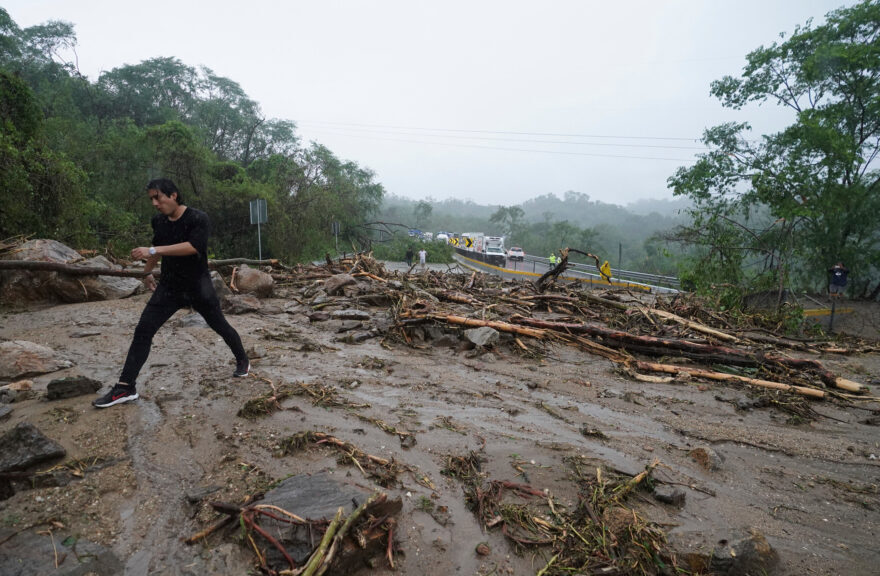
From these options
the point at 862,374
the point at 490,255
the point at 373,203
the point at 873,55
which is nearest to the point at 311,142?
the point at 373,203

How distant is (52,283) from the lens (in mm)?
6996

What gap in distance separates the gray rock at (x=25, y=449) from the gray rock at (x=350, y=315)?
4601mm

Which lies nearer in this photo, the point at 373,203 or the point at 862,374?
the point at 862,374

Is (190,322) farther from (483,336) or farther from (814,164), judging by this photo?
(814,164)

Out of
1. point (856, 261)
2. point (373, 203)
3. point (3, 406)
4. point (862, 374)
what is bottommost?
point (862, 374)

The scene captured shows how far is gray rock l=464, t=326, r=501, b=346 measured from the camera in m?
5.61

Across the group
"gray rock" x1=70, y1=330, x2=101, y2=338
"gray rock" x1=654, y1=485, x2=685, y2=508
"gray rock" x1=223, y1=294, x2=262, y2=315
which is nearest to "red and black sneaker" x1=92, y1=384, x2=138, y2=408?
"gray rock" x1=70, y1=330, x2=101, y2=338

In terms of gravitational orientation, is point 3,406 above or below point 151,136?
below

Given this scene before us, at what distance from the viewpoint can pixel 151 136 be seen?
1753 cm

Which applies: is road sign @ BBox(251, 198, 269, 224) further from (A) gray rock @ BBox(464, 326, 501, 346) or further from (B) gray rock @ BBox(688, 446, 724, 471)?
(B) gray rock @ BBox(688, 446, 724, 471)

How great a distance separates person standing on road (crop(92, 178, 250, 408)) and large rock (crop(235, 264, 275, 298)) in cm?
528

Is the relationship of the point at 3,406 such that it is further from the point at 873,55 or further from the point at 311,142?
the point at 311,142

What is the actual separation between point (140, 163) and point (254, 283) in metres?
13.5

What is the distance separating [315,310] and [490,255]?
25.3 metres
